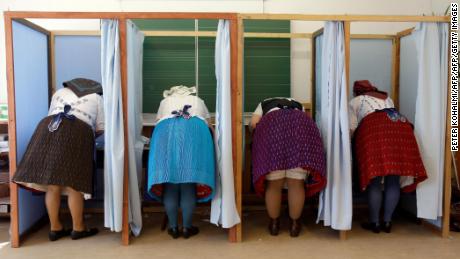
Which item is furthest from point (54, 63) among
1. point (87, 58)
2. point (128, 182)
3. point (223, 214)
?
point (223, 214)

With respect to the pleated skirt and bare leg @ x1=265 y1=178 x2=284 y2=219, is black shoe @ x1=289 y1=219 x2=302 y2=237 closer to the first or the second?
bare leg @ x1=265 y1=178 x2=284 y2=219

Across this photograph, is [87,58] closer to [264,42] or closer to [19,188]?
[19,188]

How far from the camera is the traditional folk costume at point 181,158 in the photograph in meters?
3.05

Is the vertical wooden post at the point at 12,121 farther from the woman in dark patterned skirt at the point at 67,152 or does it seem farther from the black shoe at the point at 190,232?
the black shoe at the point at 190,232

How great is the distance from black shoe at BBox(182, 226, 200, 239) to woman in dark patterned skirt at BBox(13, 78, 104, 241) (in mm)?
772

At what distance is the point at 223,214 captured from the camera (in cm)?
317

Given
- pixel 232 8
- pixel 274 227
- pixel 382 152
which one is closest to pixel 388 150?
pixel 382 152

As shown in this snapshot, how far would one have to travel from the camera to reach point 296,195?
11.0 ft

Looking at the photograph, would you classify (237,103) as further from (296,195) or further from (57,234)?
(57,234)

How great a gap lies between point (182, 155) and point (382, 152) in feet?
5.14

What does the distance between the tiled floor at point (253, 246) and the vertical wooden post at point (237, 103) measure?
241 mm

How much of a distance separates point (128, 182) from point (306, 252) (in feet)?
4.75

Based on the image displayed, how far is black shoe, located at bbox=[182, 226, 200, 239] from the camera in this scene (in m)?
3.34

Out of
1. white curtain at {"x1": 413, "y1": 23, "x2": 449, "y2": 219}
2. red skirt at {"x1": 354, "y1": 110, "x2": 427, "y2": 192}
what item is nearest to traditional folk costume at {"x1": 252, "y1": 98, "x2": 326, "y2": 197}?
red skirt at {"x1": 354, "y1": 110, "x2": 427, "y2": 192}
